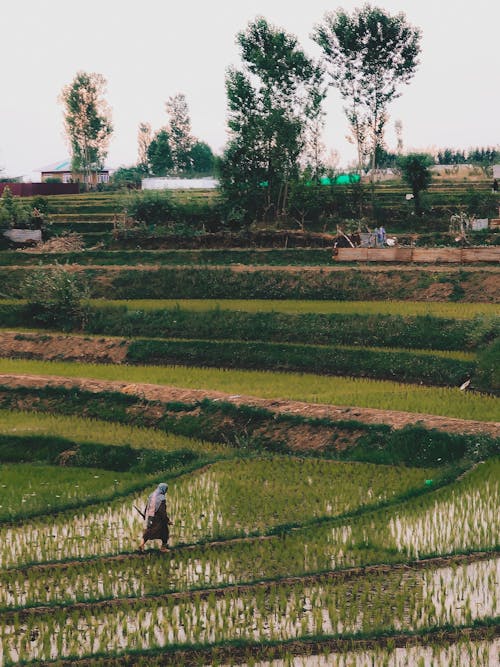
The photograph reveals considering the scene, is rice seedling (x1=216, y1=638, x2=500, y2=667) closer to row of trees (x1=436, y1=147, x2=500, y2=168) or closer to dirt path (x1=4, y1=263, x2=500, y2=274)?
dirt path (x1=4, y1=263, x2=500, y2=274)

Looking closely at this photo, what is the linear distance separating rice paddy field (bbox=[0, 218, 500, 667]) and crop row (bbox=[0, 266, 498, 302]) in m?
0.96

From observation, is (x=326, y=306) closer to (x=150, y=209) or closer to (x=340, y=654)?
(x=340, y=654)

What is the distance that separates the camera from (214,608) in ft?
31.1

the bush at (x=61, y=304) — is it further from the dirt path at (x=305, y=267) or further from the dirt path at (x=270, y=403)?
the dirt path at (x=270, y=403)

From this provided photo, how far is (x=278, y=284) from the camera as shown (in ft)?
89.2

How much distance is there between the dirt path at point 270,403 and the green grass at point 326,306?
598 cm

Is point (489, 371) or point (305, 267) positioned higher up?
point (305, 267)

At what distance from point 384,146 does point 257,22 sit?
296 inches

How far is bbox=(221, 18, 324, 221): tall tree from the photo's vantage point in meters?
41.2

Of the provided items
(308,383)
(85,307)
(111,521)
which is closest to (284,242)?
(85,307)

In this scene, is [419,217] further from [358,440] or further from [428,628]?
[428,628]

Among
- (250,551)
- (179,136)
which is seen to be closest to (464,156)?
(179,136)

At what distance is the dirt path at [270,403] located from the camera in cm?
1509

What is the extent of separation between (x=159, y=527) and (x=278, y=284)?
649 inches
